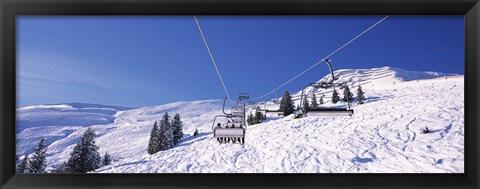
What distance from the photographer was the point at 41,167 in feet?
43.9

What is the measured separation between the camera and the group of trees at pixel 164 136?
15.9 meters

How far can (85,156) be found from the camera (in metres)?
13.8

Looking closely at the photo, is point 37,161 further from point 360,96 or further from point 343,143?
point 360,96

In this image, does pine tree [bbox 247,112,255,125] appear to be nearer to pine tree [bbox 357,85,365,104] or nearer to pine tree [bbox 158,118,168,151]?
pine tree [bbox 158,118,168,151]

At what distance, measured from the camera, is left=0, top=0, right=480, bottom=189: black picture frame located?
125 cm

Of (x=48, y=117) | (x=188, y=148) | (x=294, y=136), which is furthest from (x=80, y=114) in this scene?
(x=294, y=136)

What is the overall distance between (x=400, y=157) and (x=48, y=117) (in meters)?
23.5

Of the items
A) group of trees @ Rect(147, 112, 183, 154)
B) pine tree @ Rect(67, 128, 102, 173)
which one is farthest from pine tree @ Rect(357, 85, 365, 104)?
pine tree @ Rect(67, 128, 102, 173)

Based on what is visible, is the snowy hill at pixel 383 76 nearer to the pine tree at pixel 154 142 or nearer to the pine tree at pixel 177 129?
the pine tree at pixel 177 129

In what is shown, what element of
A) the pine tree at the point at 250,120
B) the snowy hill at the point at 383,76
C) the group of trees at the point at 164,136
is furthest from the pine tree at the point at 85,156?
Result: the snowy hill at the point at 383,76

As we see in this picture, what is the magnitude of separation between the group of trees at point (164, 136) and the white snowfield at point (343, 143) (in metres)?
0.47

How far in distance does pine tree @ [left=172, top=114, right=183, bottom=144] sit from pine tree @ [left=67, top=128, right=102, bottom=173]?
12.9 feet
